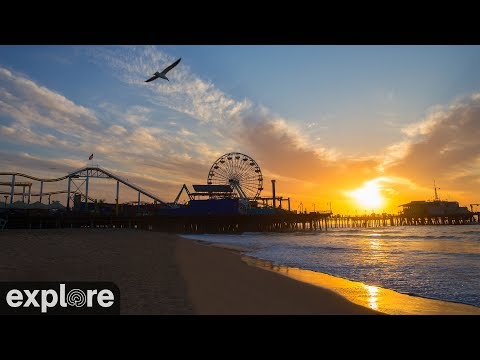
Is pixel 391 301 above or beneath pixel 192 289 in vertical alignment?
beneath

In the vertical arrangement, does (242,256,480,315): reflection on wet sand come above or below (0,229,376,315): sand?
below

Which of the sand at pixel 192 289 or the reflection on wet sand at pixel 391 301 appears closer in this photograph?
the sand at pixel 192 289

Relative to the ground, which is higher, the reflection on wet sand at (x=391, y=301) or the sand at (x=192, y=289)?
the sand at (x=192, y=289)

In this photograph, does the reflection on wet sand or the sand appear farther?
the reflection on wet sand
